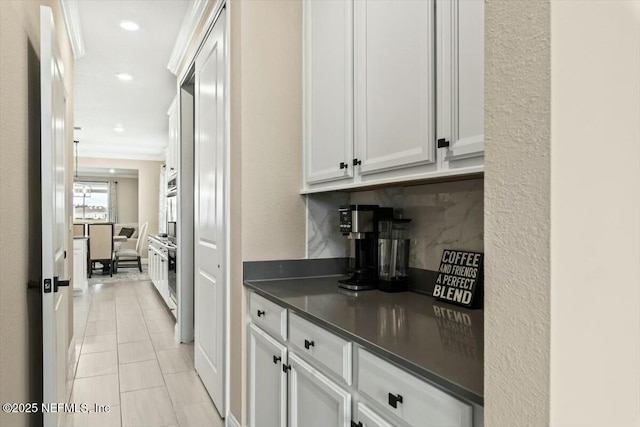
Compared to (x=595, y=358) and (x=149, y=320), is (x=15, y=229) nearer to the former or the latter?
(x=595, y=358)

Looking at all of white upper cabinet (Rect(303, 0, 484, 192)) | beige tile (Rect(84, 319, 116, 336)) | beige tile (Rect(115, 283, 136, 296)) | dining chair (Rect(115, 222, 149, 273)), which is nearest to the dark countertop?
white upper cabinet (Rect(303, 0, 484, 192))

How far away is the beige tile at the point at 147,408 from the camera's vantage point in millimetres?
2445

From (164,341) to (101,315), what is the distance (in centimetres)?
148

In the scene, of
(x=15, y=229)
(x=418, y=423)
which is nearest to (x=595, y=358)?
(x=418, y=423)

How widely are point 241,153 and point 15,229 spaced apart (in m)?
0.99

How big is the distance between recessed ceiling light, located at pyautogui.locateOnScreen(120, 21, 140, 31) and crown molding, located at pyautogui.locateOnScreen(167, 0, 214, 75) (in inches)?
12.8

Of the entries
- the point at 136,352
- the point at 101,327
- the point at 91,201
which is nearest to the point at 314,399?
the point at 136,352

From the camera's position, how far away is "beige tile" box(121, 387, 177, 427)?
2445mm

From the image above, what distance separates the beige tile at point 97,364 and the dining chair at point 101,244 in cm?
512

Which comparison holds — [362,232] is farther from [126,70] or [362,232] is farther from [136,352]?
[126,70]

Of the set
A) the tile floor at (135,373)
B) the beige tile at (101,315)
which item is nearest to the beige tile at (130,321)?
the tile floor at (135,373)

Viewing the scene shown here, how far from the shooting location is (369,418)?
1.13 m

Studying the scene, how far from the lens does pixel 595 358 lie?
2.11 ft

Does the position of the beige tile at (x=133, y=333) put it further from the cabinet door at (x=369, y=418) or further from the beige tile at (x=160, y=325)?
the cabinet door at (x=369, y=418)
